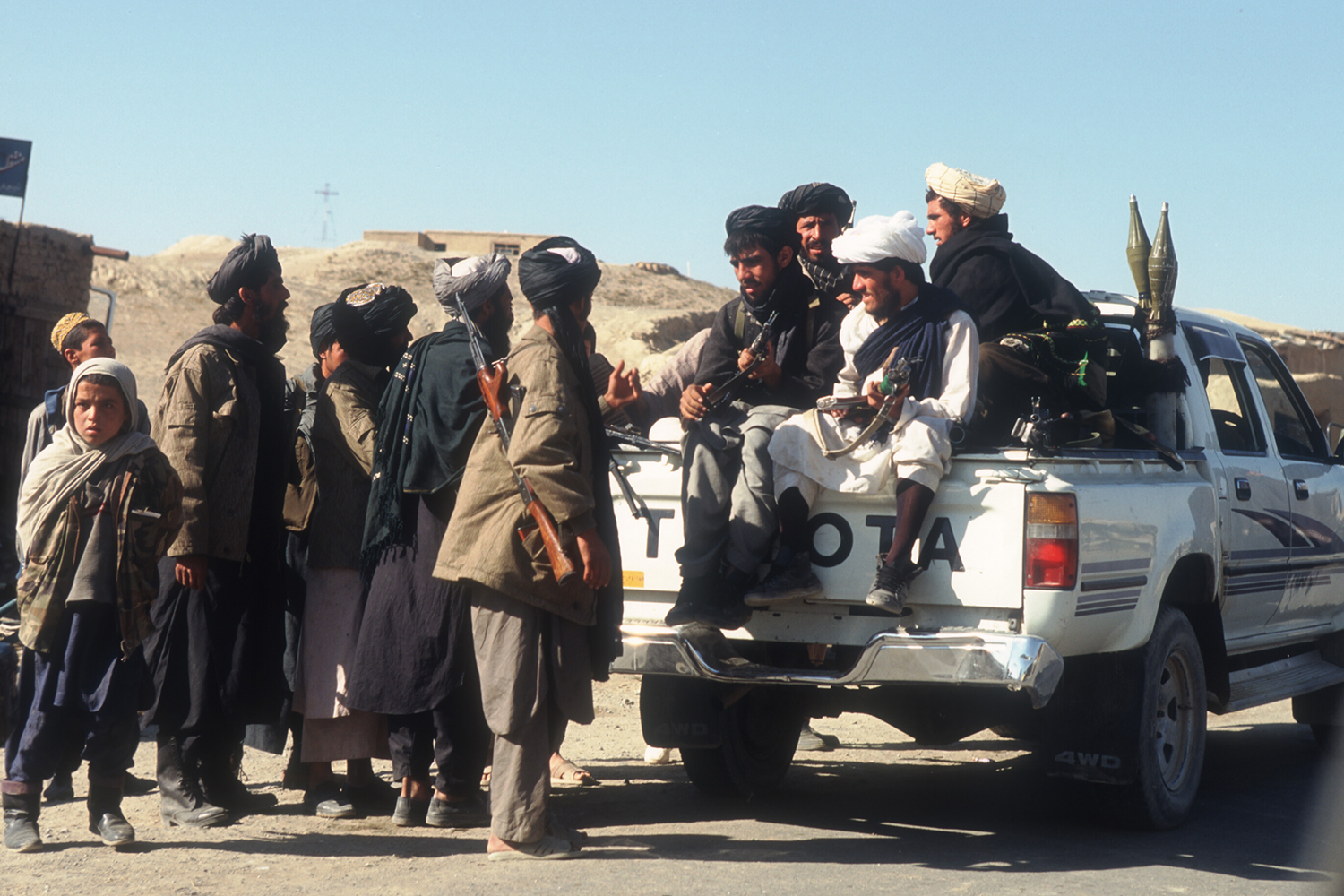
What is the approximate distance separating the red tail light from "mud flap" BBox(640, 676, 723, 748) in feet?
4.49

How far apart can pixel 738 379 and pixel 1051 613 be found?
140 cm

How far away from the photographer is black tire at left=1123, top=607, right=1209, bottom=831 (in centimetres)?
474

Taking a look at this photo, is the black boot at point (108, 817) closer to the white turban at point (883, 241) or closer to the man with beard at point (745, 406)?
the man with beard at point (745, 406)

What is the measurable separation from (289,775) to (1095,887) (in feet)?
10.6

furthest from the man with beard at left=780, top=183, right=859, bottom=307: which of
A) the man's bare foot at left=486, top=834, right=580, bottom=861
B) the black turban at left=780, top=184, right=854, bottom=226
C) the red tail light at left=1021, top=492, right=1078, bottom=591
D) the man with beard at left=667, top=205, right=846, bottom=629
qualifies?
the man's bare foot at left=486, top=834, right=580, bottom=861

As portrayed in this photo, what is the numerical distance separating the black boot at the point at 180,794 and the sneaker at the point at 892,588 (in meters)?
2.47

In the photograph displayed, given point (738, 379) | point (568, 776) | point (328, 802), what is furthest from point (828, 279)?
point (328, 802)

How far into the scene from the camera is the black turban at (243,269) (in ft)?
17.1

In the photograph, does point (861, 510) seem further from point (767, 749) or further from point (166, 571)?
point (166, 571)

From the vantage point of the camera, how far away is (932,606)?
4391 mm

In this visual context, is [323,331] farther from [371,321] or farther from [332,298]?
[332,298]

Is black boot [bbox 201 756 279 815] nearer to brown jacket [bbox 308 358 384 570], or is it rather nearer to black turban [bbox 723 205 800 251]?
brown jacket [bbox 308 358 384 570]

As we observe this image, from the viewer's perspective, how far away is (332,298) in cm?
3984

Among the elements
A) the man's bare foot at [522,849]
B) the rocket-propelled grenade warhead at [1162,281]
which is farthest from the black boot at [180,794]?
the rocket-propelled grenade warhead at [1162,281]
